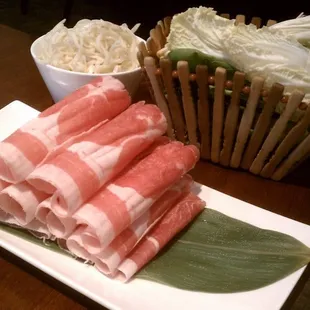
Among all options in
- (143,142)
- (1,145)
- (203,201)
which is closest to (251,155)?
(203,201)

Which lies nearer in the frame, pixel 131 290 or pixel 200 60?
pixel 131 290

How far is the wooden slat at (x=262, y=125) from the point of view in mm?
1027

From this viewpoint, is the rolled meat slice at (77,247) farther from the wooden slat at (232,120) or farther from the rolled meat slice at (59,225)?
the wooden slat at (232,120)

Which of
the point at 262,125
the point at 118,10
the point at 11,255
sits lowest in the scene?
the point at 118,10

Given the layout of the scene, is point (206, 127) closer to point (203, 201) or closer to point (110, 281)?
point (203, 201)

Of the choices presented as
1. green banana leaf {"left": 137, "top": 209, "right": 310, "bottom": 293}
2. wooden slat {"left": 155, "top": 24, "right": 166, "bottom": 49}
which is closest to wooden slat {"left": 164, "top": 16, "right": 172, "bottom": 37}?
wooden slat {"left": 155, "top": 24, "right": 166, "bottom": 49}

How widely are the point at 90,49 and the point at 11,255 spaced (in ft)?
2.24

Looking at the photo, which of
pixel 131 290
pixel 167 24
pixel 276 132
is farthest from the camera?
pixel 167 24

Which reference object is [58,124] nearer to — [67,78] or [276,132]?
[67,78]

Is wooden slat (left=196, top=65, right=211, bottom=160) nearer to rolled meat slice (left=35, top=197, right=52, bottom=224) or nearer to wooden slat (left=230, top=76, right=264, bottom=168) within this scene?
wooden slat (left=230, top=76, right=264, bottom=168)

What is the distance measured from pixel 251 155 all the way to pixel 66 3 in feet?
10.00

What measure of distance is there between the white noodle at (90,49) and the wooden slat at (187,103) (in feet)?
0.90

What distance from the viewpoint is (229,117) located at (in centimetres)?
114

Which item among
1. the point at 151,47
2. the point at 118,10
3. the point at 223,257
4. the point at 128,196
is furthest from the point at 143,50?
the point at 118,10
